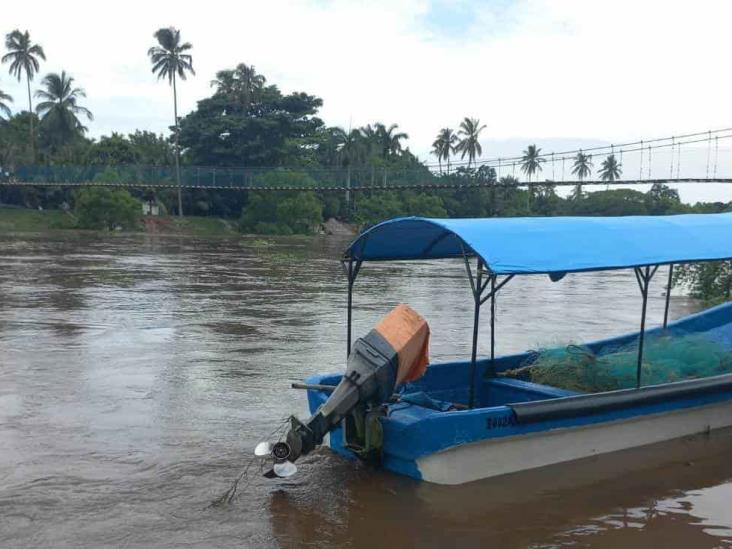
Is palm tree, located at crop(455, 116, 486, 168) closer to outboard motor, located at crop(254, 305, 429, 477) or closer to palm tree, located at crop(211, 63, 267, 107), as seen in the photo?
palm tree, located at crop(211, 63, 267, 107)

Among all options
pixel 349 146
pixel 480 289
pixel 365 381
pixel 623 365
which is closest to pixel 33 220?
pixel 349 146

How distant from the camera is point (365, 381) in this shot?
5.27 meters

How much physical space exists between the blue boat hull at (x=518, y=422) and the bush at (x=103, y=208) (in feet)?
147

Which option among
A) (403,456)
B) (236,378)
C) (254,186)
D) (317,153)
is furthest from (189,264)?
(317,153)

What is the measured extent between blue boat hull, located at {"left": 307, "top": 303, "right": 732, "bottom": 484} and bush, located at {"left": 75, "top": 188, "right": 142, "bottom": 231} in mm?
44941

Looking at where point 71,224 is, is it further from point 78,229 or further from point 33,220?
point 33,220

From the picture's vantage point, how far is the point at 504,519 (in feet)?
17.2

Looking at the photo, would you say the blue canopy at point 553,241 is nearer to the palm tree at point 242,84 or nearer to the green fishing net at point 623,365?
the green fishing net at point 623,365

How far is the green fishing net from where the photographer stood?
6.68 m

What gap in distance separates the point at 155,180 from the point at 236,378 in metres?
44.9

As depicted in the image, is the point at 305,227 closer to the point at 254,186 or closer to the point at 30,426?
the point at 254,186

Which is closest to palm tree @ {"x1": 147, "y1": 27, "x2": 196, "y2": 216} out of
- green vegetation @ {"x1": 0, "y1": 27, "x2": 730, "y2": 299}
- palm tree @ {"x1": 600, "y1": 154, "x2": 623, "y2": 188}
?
green vegetation @ {"x1": 0, "y1": 27, "x2": 730, "y2": 299}

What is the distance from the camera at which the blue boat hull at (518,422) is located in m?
5.48

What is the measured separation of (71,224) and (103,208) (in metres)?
3.10
